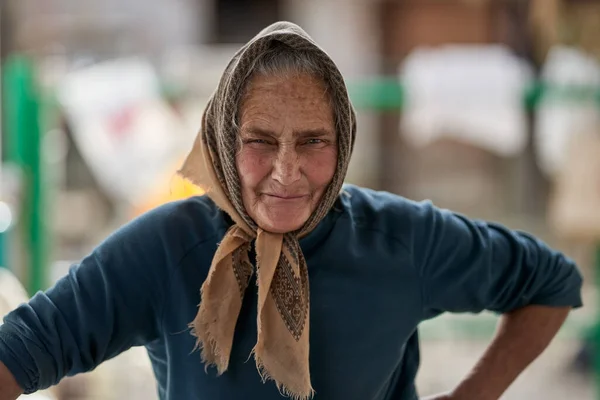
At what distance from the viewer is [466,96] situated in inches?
145

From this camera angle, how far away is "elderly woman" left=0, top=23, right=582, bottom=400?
1.50 meters

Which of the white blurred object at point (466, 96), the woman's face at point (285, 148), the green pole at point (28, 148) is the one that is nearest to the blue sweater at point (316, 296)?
the woman's face at point (285, 148)

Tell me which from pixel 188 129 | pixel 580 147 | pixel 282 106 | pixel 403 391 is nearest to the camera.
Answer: pixel 282 106

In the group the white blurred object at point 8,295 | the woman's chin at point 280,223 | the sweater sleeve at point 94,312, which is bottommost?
the white blurred object at point 8,295

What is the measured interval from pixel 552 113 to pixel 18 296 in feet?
7.50

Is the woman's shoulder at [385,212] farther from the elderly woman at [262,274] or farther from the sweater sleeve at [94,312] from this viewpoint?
the sweater sleeve at [94,312]

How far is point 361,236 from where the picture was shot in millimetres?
1681

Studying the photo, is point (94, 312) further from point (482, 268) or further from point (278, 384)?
point (482, 268)

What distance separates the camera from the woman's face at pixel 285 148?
4.96ft

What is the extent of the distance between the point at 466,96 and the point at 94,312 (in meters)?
2.49

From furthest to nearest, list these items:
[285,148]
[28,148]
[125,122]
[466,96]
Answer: [125,122] < [28,148] < [466,96] < [285,148]

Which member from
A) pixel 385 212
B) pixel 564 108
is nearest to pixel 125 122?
pixel 564 108

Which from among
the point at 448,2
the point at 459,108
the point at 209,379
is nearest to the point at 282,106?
the point at 209,379

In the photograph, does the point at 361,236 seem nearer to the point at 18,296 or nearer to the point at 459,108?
the point at 18,296
